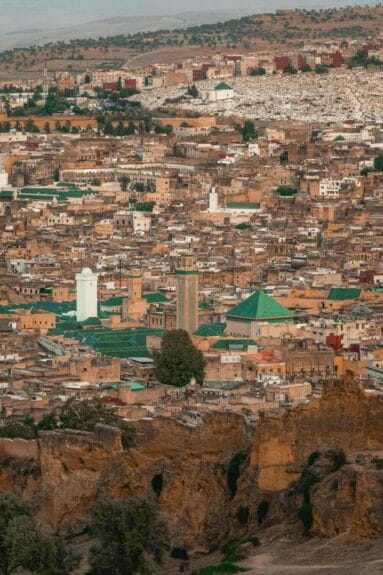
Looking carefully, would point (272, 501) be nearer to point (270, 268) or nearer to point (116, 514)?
point (116, 514)

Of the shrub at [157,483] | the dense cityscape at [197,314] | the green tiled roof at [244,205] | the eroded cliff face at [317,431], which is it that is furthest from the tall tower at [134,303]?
the green tiled roof at [244,205]

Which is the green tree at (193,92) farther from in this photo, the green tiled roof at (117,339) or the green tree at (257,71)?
the green tiled roof at (117,339)

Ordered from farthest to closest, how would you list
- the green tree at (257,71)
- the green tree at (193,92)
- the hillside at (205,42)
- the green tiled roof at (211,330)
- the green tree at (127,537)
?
the hillside at (205,42) → the green tree at (257,71) → the green tree at (193,92) → the green tiled roof at (211,330) → the green tree at (127,537)

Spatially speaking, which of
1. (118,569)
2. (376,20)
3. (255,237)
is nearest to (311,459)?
(118,569)

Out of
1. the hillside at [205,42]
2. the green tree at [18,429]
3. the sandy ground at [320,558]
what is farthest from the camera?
the hillside at [205,42]

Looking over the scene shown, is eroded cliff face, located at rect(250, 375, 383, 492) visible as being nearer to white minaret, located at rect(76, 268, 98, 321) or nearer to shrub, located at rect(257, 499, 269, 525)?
shrub, located at rect(257, 499, 269, 525)

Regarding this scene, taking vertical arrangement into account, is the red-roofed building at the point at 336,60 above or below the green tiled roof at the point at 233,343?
below

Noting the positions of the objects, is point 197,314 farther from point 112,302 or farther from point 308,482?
point 308,482
